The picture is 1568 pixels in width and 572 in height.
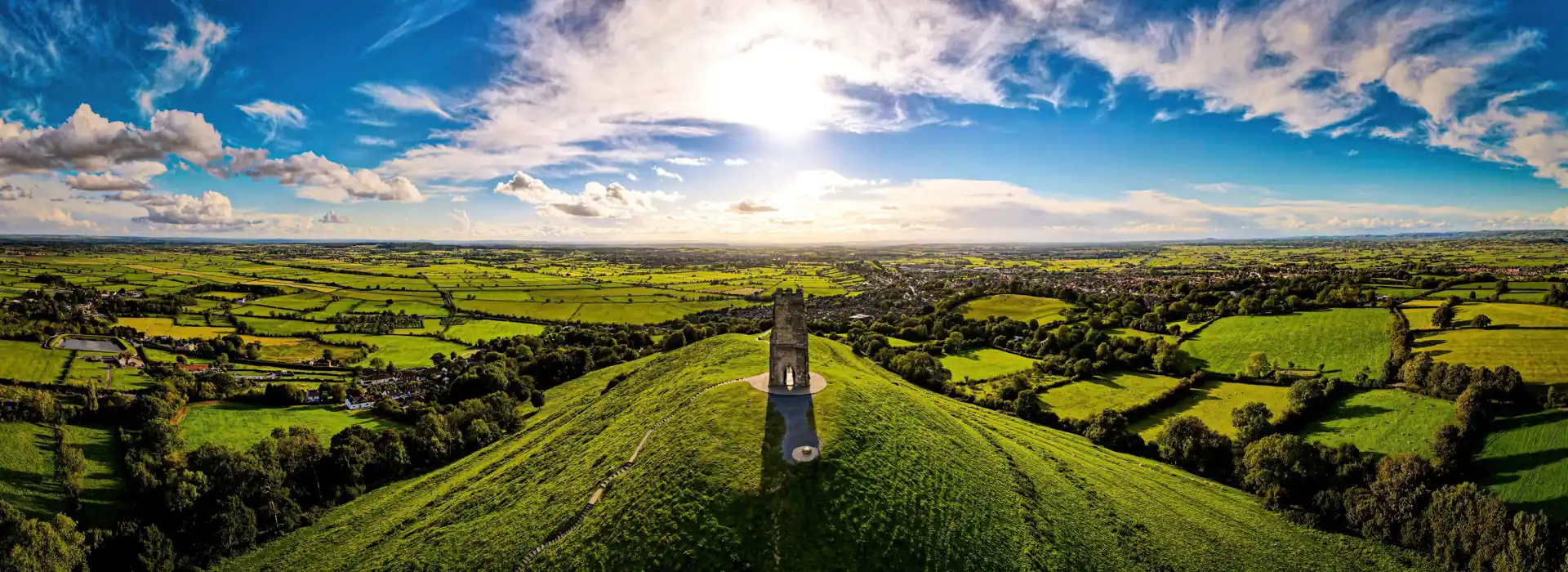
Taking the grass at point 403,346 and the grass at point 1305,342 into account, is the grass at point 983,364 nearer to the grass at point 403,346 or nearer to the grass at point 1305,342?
the grass at point 1305,342

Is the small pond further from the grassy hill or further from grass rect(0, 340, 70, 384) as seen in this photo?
the grassy hill

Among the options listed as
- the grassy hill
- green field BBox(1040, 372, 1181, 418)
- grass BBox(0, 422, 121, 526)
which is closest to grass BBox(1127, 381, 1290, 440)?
green field BBox(1040, 372, 1181, 418)

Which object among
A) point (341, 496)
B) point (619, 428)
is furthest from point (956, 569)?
point (341, 496)

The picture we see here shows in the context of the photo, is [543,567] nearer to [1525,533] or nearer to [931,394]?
[931,394]

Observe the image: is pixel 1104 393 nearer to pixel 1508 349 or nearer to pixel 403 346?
pixel 1508 349

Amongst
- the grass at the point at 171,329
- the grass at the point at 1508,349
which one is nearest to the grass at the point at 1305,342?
the grass at the point at 1508,349

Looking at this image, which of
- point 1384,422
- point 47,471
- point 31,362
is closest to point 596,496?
point 47,471
